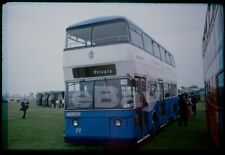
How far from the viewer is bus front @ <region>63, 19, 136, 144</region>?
7.57 metres

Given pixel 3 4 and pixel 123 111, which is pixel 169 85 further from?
pixel 3 4

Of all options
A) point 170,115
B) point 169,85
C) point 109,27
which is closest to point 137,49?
point 109,27

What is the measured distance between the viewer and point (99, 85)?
771 centimetres

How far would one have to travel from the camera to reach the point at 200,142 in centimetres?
861

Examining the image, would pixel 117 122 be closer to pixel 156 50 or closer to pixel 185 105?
pixel 156 50

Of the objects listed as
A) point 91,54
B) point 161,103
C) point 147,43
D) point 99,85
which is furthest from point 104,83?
point 161,103

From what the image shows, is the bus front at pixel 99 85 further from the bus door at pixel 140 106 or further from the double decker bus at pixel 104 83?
the bus door at pixel 140 106

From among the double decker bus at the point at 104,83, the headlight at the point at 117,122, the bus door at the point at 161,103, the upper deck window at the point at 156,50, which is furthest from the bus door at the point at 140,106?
the upper deck window at the point at 156,50

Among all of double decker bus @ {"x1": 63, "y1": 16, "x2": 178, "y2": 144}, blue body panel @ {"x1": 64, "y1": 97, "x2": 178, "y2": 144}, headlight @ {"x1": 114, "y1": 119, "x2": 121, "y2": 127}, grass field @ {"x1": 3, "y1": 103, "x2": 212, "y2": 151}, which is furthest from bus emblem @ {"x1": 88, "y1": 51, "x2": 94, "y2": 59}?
grass field @ {"x1": 3, "y1": 103, "x2": 212, "y2": 151}

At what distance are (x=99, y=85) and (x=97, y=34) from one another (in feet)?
4.21

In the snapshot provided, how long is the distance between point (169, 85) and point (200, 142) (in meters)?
3.83

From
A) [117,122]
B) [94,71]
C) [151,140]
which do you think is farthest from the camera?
[151,140]

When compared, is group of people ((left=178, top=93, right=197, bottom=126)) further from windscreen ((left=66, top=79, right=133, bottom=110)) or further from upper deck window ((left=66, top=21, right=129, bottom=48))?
upper deck window ((left=66, top=21, right=129, bottom=48))

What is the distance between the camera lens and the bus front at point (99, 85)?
24.8 feet
